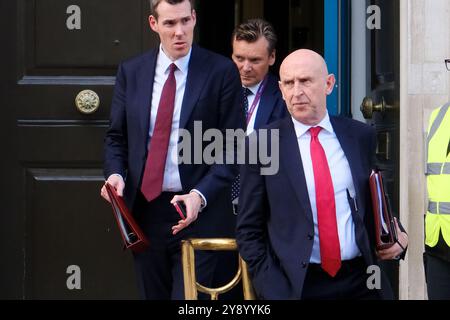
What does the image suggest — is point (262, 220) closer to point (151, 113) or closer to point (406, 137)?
point (151, 113)

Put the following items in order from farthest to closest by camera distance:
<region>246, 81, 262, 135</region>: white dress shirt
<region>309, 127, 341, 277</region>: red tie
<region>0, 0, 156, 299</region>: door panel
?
<region>0, 0, 156, 299</region>: door panel
<region>246, 81, 262, 135</region>: white dress shirt
<region>309, 127, 341, 277</region>: red tie

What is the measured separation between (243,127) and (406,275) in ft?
5.49

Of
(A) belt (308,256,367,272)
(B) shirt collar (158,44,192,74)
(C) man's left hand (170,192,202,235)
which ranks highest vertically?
(B) shirt collar (158,44,192,74)

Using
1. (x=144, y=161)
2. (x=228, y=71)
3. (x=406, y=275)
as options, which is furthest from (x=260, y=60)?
(x=406, y=275)

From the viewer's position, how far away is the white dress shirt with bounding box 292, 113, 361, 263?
3439mm

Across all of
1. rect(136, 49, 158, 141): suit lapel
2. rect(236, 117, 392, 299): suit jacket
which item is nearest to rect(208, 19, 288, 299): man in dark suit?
rect(136, 49, 158, 141): suit lapel

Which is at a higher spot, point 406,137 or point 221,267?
point 406,137

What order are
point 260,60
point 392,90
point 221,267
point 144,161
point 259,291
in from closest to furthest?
point 259,291 < point 144,161 < point 221,267 < point 260,60 < point 392,90

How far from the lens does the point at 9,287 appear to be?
5.33 metres

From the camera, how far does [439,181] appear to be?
12.9 feet

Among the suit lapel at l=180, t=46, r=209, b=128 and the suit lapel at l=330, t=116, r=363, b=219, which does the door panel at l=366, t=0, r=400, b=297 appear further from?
the suit lapel at l=330, t=116, r=363, b=219

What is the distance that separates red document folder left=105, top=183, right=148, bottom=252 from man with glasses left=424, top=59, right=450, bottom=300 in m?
1.11

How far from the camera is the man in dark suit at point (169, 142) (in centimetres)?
411

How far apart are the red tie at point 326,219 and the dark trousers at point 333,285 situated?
1.2 inches
